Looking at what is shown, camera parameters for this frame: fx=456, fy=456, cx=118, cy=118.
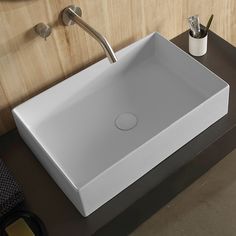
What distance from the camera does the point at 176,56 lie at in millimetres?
1519

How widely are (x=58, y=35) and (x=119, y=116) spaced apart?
32 centimetres

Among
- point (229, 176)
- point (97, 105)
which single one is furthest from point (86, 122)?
point (229, 176)

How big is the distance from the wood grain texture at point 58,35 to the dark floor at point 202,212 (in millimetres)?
679

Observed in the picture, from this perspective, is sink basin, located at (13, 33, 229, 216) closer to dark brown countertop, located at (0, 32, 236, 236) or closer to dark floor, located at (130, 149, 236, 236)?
dark brown countertop, located at (0, 32, 236, 236)

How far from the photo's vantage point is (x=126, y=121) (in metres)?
1.45

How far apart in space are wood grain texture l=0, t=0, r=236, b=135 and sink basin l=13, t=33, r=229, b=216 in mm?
55

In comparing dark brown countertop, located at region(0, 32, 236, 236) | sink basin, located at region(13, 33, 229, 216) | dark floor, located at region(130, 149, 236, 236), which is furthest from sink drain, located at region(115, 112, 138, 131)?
dark floor, located at region(130, 149, 236, 236)

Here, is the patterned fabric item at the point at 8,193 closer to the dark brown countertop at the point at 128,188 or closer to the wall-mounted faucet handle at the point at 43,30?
the dark brown countertop at the point at 128,188

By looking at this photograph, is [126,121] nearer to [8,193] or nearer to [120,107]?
[120,107]

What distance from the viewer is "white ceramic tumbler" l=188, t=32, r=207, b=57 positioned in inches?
61.4

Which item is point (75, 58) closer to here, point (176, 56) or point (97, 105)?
point (97, 105)

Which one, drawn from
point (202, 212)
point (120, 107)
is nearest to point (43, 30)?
point (120, 107)

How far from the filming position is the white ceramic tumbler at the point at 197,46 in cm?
156

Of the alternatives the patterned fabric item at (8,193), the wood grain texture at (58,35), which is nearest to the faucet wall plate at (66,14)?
the wood grain texture at (58,35)
